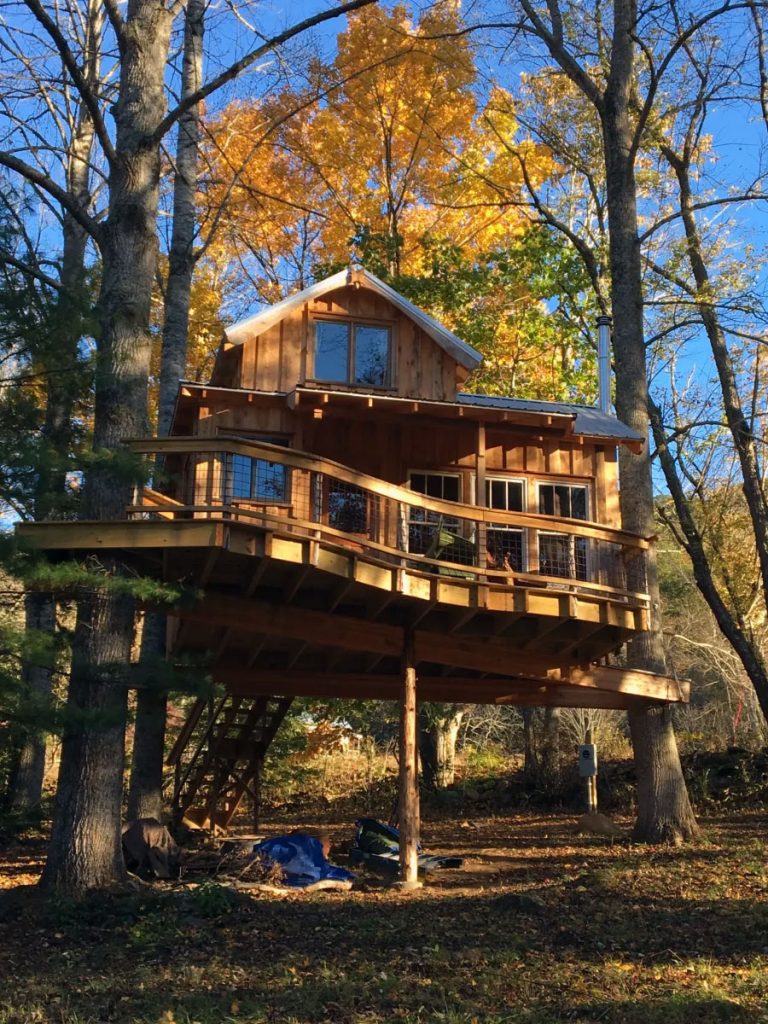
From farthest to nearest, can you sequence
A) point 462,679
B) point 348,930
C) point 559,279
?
point 559,279
point 462,679
point 348,930

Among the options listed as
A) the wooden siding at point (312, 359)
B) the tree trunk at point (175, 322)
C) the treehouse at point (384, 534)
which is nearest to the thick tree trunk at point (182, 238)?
the tree trunk at point (175, 322)

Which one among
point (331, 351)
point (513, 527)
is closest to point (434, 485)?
point (513, 527)

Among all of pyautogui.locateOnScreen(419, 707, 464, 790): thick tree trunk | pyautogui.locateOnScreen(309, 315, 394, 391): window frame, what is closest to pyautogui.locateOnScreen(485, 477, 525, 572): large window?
pyautogui.locateOnScreen(309, 315, 394, 391): window frame

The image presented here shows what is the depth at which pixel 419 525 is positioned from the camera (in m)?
13.8

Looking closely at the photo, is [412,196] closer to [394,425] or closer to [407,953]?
[394,425]

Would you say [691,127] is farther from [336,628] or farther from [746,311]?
[336,628]

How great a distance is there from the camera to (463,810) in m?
20.0

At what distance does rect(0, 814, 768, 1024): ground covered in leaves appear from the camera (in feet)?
21.0

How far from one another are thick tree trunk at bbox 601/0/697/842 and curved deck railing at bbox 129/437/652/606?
33.0 inches

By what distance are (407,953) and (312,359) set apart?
9.04 meters

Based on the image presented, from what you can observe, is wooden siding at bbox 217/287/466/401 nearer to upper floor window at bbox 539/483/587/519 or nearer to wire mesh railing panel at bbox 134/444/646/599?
wire mesh railing panel at bbox 134/444/646/599

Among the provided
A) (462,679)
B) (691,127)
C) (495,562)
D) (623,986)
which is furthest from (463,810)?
(691,127)

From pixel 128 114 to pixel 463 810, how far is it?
1464 centimetres

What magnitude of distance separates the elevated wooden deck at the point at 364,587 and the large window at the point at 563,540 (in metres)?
0.05
